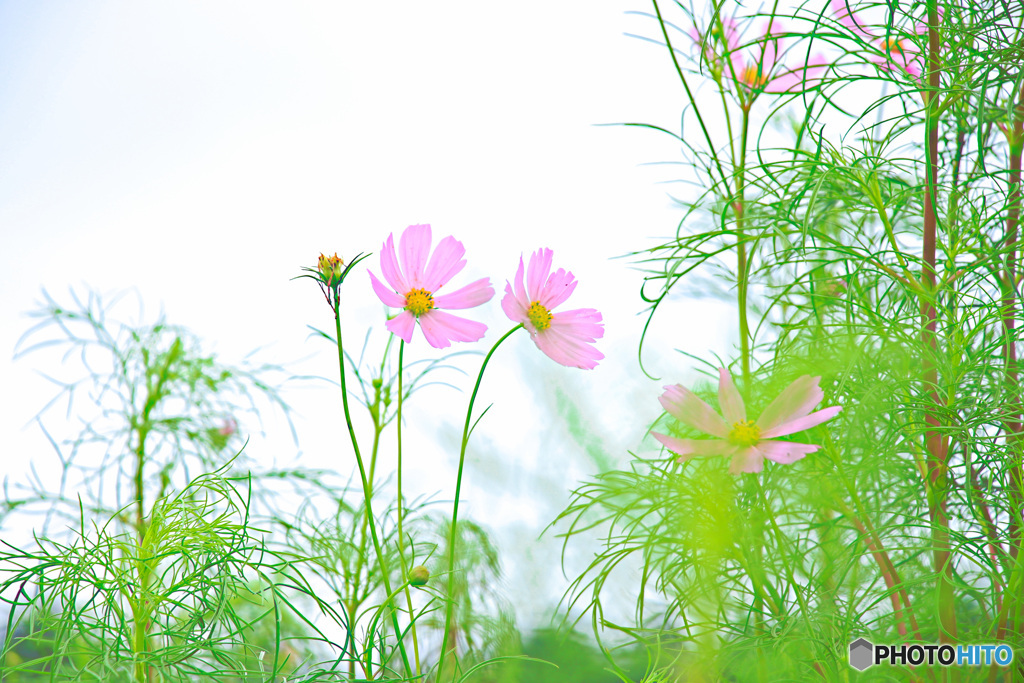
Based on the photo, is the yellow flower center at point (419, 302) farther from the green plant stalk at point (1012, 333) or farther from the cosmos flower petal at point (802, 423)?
the green plant stalk at point (1012, 333)

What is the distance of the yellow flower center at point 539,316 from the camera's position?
0.39 m

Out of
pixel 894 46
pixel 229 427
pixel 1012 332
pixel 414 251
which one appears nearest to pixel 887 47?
pixel 894 46

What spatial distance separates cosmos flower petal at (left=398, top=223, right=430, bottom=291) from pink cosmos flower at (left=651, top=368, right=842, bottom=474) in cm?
14

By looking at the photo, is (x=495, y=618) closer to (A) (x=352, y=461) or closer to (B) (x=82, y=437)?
(A) (x=352, y=461)

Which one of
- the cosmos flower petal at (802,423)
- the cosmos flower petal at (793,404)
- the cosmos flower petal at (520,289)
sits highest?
the cosmos flower petal at (520,289)

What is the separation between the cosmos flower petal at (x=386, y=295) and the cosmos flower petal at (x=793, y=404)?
7.7 inches

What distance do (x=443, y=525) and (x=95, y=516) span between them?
0.33 meters

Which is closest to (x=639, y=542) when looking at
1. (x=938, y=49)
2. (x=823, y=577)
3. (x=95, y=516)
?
(x=823, y=577)

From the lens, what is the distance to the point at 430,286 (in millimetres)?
397

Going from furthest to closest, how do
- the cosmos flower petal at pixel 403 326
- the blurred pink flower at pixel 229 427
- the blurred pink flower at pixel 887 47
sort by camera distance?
1. the blurred pink flower at pixel 229 427
2. the blurred pink flower at pixel 887 47
3. the cosmos flower petal at pixel 403 326

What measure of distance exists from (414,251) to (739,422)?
20 cm

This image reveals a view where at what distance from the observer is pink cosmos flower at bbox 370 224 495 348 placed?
37cm

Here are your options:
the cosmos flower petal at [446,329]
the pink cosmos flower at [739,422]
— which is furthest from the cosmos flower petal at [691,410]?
the cosmos flower petal at [446,329]

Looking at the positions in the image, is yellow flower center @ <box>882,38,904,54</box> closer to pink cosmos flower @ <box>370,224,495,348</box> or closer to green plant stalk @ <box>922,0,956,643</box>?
green plant stalk @ <box>922,0,956,643</box>
